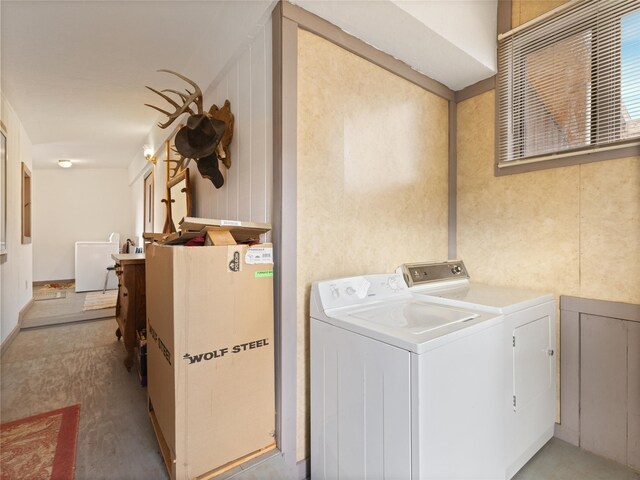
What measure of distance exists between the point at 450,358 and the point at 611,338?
1.27 metres

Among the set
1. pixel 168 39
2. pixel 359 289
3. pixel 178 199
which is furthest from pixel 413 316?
pixel 178 199

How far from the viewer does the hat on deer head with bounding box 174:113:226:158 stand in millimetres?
1998

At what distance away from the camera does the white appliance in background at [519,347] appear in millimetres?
1459

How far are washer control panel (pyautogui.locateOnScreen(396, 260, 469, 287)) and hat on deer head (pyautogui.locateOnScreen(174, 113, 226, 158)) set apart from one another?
1387 millimetres

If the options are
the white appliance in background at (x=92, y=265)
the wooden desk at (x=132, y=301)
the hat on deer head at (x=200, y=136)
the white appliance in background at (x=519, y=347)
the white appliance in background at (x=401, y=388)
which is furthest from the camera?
the white appliance in background at (x=92, y=265)

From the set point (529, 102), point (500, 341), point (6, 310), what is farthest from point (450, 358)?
point (6, 310)

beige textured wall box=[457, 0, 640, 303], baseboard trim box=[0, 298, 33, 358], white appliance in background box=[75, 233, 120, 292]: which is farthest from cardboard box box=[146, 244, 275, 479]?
white appliance in background box=[75, 233, 120, 292]

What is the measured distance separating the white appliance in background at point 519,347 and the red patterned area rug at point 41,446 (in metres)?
1.95

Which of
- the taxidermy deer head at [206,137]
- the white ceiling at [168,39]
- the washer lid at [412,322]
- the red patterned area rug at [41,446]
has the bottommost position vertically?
the red patterned area rug at [41,446]

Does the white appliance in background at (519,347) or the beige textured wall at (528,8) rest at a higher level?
the beige textured wall at (528,8)

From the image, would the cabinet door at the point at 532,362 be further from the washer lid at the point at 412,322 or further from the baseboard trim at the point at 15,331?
the baseboard trim at the point at 15,331

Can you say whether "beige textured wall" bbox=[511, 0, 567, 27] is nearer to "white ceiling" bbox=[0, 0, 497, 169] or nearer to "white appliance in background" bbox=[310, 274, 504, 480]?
"white ceiling" bbox=[0, 0, 497, 169]

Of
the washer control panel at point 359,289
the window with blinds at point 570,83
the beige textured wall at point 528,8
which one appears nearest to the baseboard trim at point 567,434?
the washer control panel at point 359,289

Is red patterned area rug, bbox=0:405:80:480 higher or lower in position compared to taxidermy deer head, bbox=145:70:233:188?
lower
